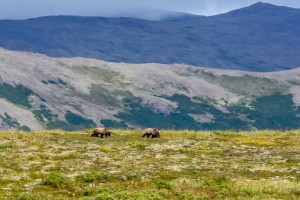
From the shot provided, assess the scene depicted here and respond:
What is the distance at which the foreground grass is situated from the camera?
28391 millimetres

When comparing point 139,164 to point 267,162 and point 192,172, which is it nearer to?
point 192,172

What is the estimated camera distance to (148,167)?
1437 inches

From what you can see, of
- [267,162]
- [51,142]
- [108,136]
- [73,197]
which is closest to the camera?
[73,197]

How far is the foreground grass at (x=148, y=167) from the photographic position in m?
28.4

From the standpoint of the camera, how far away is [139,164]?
37.9 m

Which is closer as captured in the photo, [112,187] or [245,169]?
[112,187]

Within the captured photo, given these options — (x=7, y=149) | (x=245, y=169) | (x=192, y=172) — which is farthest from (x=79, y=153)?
(x=245, y=169)

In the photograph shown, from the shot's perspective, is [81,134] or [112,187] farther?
[81,134]

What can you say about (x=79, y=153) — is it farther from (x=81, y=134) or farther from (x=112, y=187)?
(x=81, y=134)

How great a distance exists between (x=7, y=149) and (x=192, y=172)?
1782 centimetres

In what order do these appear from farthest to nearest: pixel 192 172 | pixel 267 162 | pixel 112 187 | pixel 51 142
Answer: pixel 51 142 < pixel 267 162 < pixel 192 172 < pixel 112 187

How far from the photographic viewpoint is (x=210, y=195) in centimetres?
2814

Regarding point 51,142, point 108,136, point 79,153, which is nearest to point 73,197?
point 79,153

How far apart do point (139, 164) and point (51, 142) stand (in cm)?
1430
